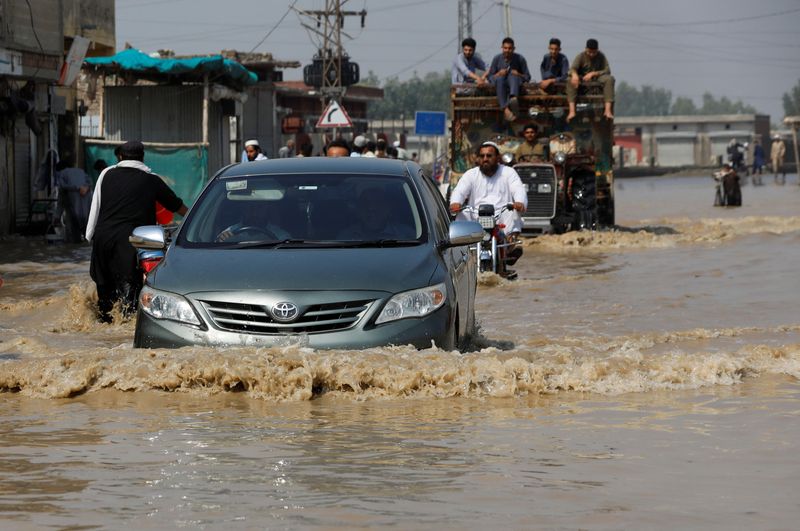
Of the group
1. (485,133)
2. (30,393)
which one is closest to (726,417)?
(30,393)

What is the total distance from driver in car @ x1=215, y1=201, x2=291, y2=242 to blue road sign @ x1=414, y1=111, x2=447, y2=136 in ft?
97.5

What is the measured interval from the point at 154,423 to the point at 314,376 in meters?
0.98

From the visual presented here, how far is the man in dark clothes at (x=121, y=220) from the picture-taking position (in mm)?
11797

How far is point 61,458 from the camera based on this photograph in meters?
6.24

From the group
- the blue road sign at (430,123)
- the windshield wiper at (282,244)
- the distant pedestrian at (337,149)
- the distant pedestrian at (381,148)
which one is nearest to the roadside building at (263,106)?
the blue road sign at (430,123)

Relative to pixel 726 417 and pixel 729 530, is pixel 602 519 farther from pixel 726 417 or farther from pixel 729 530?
pixel 726 417

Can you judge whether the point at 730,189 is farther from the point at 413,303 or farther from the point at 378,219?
the point at 413,303

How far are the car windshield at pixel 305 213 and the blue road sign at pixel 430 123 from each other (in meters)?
29.5

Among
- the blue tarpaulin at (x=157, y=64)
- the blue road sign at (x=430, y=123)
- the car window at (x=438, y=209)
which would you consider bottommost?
the car window at (x=438, y=209)

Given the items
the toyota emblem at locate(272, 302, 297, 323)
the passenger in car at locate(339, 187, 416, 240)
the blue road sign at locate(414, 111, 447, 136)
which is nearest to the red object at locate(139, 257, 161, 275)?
the passenger in car at locate(339, 187, 416, 240)

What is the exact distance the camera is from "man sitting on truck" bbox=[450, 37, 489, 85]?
947 inches

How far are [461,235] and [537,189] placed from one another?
15001 millimetres

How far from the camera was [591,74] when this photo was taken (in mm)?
23797

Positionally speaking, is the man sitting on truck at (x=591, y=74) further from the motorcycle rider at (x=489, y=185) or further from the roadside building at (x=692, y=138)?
the roadside building at (x=692, y=138)
